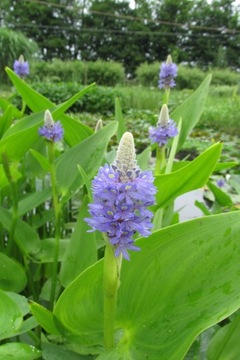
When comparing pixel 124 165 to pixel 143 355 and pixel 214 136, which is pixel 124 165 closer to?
pixel 143 355

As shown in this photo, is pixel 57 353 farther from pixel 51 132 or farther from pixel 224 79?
pixel 224 79

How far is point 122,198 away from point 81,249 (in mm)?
300

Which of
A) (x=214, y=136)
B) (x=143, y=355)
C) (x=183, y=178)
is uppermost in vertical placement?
(x=183, y=178)

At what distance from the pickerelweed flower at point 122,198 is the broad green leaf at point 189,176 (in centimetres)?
18

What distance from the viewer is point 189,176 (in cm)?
59

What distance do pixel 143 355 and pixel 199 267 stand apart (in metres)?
0.12

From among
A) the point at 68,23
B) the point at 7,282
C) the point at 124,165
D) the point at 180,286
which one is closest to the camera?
the point at 124,165

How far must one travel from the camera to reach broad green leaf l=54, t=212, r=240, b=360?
1.47 feet

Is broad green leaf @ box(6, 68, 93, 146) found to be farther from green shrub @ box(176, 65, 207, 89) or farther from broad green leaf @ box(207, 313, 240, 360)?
green shrub @ box(176, 65, 207, 89)

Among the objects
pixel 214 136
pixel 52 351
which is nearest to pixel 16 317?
pixel 52 351

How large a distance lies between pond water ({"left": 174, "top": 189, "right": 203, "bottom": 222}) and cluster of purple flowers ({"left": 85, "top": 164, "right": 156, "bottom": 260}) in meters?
1.75

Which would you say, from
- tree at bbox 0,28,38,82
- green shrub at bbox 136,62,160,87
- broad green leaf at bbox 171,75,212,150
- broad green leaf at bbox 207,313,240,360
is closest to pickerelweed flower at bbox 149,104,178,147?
broad green leaf at bbox 171,75,212,150

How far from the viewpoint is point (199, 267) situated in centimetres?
47

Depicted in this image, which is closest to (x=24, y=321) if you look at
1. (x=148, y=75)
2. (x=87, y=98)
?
(x=87, y=98)
